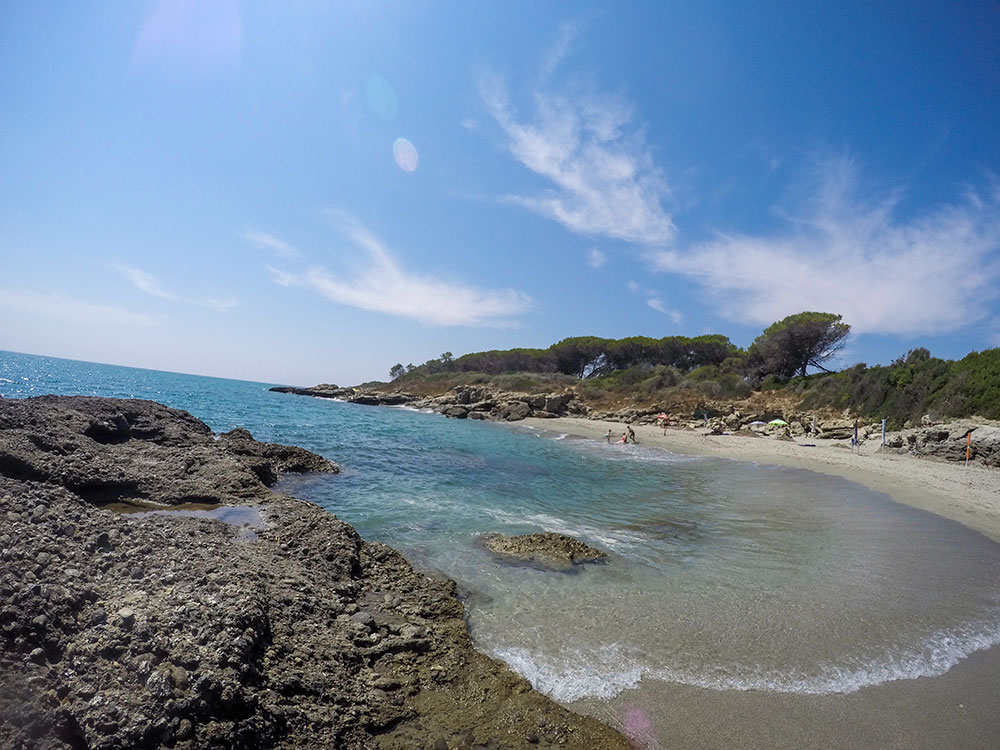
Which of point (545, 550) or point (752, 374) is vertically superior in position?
point (752, 374)

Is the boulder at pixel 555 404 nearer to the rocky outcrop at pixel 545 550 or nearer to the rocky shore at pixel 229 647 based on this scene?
the rocky outcrop at pixel 545 550

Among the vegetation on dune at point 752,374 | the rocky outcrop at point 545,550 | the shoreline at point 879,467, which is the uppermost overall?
the vegetation on dune at point 752,374

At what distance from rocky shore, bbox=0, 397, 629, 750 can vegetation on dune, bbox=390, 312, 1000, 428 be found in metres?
34.7

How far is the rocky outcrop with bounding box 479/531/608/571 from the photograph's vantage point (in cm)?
793

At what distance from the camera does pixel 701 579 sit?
7.52 m

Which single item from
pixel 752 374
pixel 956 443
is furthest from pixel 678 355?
pixel 956 443

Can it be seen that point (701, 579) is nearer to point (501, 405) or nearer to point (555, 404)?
point (555, 404)

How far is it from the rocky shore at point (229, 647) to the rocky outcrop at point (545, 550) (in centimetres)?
202

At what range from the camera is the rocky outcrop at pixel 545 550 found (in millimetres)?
7926

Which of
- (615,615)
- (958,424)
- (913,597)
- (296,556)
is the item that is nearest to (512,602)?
(615,615)

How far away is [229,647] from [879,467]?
82.7 feet

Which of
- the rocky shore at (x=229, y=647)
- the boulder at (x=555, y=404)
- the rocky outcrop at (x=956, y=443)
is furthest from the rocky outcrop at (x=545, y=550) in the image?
the boulder at (x=555, y=404)

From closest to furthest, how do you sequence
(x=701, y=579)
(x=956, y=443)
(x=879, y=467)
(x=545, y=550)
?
(x=701, y=579), (x=545, y=550), (x=879, y=467), (x=956, y=443)

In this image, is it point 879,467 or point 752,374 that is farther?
point 752,374
